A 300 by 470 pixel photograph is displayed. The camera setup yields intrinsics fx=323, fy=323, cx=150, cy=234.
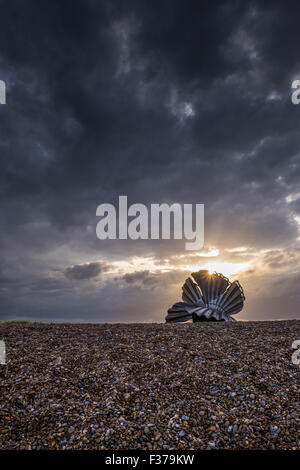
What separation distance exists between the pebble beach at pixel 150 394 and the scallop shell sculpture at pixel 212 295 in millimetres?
8339

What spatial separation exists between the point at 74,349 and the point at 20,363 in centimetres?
117

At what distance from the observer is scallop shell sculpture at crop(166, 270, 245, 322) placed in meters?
16.4

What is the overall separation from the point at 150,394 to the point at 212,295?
12.3 metres

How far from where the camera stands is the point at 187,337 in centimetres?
820

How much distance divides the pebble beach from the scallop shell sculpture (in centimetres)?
834

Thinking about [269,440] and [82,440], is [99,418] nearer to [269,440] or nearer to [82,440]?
[82,440]

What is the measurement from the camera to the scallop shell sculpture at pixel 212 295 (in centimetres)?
1636
